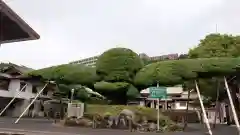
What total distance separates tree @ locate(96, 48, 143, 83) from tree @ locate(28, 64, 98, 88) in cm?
120

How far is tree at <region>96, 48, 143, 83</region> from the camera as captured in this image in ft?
83.1

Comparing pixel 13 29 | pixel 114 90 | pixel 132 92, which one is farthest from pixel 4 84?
pixel 13 29

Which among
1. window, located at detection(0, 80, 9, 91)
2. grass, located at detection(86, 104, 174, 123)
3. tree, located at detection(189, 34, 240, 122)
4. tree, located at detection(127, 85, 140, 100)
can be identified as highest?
tree, located at detection(189, 34, 240, 122)

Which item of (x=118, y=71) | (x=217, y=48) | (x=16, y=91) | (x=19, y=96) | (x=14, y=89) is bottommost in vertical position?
(x=19, y=96)

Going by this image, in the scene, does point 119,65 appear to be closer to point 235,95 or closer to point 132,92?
point 132,92

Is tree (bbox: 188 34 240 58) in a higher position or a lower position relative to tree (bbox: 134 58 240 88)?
higher

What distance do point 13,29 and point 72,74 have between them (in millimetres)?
17515

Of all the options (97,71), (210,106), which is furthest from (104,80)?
(210,106)

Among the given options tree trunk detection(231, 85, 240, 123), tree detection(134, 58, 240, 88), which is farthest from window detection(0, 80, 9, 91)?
tree trunk detection(231, 85, 240, 123)

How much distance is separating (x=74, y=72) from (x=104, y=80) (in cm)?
273

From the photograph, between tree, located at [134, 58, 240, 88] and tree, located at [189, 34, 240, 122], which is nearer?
tree, located at [134, 58, 240, 88]

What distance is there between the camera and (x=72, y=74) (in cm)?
2664

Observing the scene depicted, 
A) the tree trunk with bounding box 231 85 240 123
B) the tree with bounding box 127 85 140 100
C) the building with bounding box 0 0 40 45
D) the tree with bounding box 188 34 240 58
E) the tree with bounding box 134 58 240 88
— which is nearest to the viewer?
the building with bounding box 0 0 40 45

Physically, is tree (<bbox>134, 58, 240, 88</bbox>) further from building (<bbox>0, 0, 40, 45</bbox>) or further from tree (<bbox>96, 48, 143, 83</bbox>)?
building (<bbox>0, 0, 40, 45</bbox>)
